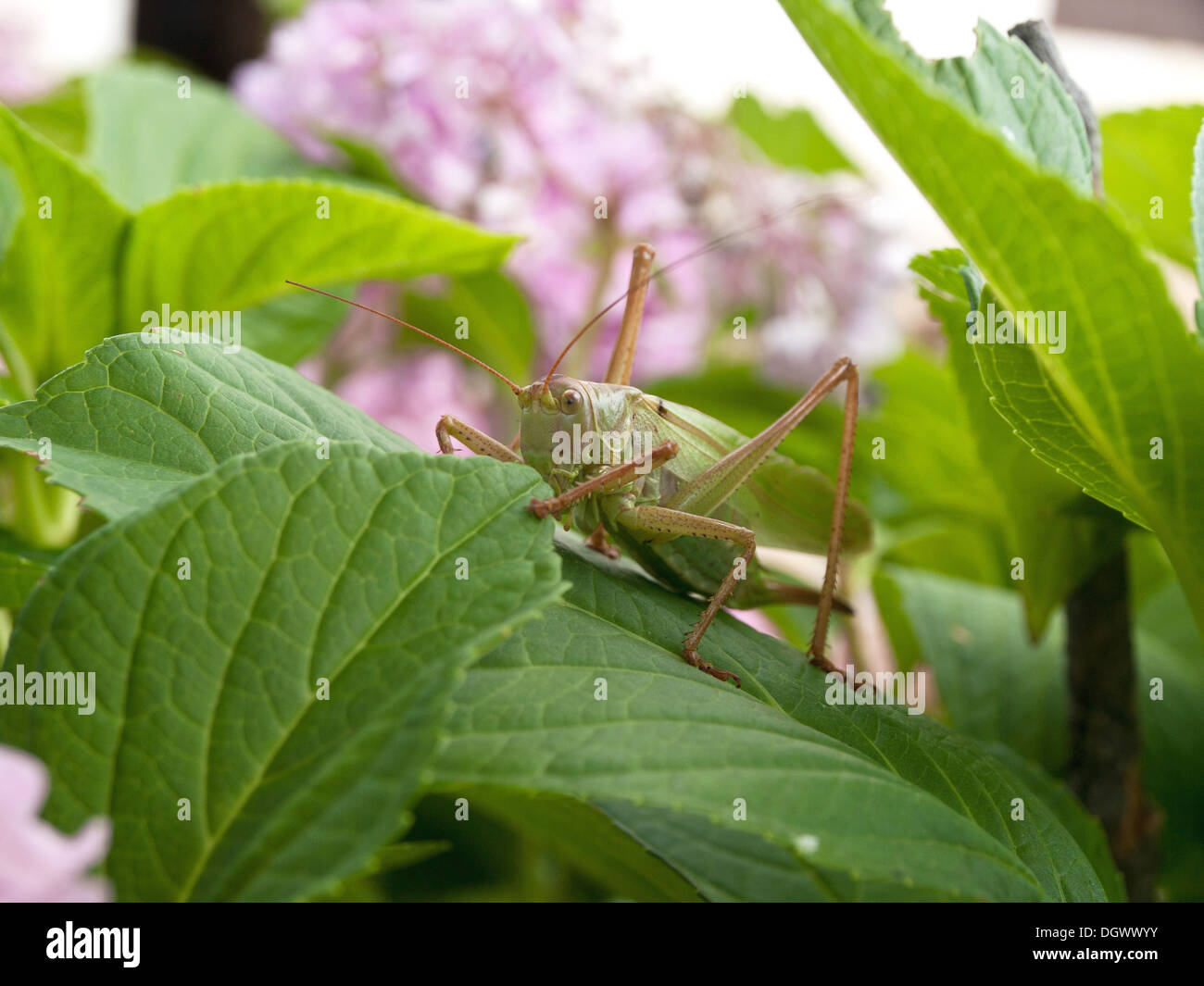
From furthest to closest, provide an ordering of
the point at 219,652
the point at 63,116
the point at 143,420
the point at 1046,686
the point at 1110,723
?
the point at 63,116, the point at 1046,686, the point at 1110,723, the point at 143,420, the point at 219,652

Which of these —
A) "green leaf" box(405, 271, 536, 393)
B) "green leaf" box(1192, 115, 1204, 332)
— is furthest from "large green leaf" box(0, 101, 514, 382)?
"green leaf" box(1192, 115, 1204, 332)

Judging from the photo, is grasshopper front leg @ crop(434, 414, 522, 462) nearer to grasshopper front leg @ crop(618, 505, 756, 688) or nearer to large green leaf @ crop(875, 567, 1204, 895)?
grasshopper front leg @ crop(618, 505, 756, 688)

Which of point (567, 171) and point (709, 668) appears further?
point (567, 171)

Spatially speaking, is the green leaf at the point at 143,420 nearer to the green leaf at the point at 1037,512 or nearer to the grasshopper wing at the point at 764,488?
the grasshopper wing at the point at 764,488

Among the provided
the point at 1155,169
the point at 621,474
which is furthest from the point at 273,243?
the point at 1155,169

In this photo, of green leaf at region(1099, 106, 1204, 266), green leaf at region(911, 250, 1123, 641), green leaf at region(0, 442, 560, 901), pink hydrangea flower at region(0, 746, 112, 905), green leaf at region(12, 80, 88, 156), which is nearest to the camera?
pink hydrangea flower at region(0, 746, 112, 905)

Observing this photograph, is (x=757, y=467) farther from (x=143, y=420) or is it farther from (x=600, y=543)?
(x=143, y=420)

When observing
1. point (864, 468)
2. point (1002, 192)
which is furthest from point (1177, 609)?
point (1002, 192)
